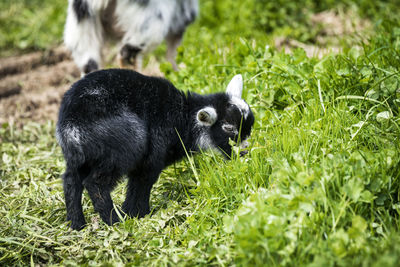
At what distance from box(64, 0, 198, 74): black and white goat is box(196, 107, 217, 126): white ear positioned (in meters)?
1.84

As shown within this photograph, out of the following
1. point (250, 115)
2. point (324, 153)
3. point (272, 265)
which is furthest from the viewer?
point (250, 115)

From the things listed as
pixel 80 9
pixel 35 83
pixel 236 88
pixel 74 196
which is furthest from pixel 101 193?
pixel 35 83

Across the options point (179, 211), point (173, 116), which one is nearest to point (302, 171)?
point (179, 211)

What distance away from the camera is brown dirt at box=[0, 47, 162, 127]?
17.4 ft

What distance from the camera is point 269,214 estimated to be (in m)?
2.44

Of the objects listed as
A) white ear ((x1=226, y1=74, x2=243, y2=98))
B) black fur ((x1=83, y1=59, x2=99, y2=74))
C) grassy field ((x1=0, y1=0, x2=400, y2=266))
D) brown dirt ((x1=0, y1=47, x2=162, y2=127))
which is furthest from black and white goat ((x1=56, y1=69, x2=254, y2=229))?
brown dirt ((x1=0, y1=47, x2=162, y2=127))

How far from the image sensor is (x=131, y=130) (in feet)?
10.00

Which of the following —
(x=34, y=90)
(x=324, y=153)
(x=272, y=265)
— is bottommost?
(x=34, y=90)

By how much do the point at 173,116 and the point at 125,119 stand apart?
50 cm

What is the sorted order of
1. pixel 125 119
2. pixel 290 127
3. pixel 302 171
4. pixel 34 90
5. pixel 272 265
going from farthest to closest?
pixel 34 90
pixel 290 127
pixel 125 119
pixel 302 171
pixel 272 265

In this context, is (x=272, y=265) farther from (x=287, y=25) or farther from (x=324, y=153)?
(x=287, y=25)

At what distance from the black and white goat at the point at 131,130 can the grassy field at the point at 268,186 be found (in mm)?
179

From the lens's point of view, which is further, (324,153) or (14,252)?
(324,153)

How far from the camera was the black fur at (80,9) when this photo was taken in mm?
4555
